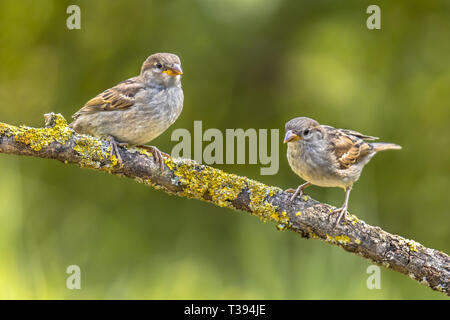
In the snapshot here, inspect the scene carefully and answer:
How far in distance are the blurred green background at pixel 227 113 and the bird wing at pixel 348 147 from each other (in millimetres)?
341

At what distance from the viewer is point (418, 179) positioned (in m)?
4.49

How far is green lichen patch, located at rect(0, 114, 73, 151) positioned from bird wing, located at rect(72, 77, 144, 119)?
693 mm

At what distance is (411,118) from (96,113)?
8.26 ft

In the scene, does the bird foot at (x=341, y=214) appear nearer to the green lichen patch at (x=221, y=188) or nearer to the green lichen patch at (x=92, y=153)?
the green lichen patch at (x=221, y=188)

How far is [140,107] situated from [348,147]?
132 centimetres

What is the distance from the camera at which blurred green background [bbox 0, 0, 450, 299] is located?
12.3 feet

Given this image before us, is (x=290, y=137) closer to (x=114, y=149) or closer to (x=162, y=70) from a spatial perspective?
(x=162, y=70)

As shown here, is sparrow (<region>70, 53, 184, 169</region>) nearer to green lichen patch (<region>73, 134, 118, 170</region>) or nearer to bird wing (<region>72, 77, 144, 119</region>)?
bird wing (<region>72, 77, 144, 119</region>)

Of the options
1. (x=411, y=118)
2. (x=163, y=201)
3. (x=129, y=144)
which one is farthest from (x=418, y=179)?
(x=129, y=144)

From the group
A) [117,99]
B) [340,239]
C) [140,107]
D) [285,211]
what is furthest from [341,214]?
[117,99]

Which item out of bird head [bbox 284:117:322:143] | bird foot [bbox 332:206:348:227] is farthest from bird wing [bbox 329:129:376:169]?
bird foot [bbox 332:206:348:227]

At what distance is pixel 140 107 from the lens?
11.5 feet

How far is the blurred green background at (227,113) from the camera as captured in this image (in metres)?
3.73

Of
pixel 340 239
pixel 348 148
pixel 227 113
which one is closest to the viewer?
pixel 340 239
